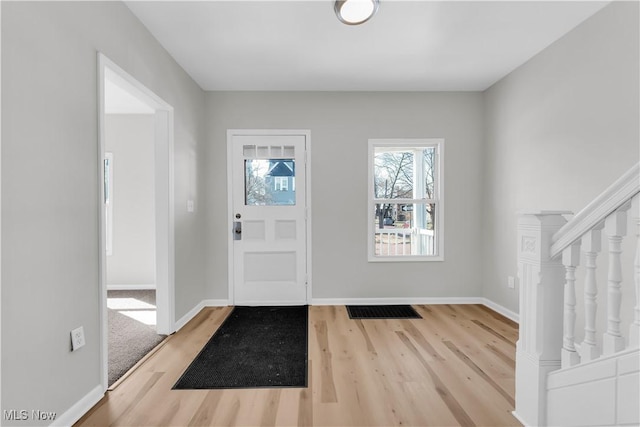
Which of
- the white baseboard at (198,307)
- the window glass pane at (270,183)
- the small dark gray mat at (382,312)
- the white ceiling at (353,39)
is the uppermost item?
the white ceiling at (353,39)

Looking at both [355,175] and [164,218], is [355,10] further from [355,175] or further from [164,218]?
[164,218]

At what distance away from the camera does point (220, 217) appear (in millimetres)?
3896

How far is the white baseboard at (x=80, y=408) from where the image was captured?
167 cm

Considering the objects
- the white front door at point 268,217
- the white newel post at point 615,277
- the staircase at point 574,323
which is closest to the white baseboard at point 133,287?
the white front door at point 268,217

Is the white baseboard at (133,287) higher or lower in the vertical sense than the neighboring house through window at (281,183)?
lower

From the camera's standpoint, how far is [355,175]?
392cm

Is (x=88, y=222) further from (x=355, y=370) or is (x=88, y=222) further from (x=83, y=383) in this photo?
(x=355, y=370)

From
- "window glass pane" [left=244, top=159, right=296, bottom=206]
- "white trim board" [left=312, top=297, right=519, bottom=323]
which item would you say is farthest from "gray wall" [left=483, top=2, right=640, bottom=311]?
"window glass pane" [left=244, top=159, right=296, bottom=206]

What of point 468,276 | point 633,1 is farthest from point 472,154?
point 633,1

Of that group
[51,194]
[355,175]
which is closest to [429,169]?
[355,175]

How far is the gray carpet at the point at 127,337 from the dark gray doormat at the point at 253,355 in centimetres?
48

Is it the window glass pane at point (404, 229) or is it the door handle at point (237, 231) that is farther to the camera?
the window glass pane at point (404, 229)

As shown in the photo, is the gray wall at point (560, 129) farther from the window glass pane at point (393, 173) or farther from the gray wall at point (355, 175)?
the window glass pane at point (393, 173)

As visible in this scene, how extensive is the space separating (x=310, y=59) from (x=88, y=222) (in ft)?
7.52
